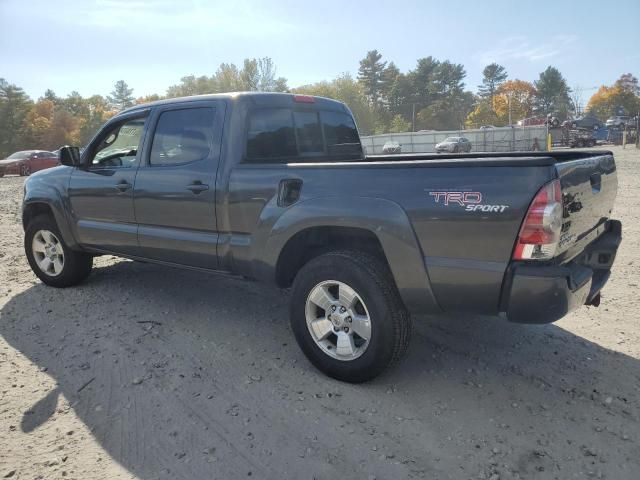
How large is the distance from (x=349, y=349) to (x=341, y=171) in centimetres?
114

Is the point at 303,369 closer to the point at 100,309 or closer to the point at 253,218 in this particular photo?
the point at 253,218

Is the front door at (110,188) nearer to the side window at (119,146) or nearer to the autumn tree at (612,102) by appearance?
the side window at (119,146)

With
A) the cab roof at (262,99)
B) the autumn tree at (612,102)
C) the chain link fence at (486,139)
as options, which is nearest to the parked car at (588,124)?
the chain link fence at (486,139)

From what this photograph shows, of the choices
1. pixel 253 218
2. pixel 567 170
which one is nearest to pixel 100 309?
pixel 253 218

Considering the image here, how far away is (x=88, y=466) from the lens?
8.22ft

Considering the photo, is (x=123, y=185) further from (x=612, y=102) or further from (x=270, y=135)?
(x=612, y=102)

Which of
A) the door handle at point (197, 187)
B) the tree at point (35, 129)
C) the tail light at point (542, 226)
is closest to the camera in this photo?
the tail light at point (542, 226)

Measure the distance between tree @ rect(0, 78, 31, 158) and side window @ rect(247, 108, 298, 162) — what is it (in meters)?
75.0

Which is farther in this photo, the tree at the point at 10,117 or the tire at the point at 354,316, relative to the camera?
the tree at the point at 10,117

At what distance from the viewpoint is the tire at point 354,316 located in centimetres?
299

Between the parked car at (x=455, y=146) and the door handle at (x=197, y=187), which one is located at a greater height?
the parked car at (x=455, y=146)

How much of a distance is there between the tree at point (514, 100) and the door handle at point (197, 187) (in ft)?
313

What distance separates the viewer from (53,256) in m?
5.29

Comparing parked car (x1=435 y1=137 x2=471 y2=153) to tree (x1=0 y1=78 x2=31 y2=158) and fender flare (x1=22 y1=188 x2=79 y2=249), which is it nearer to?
fender flare (x1=22 y1=188 x2=79 y2=249)
